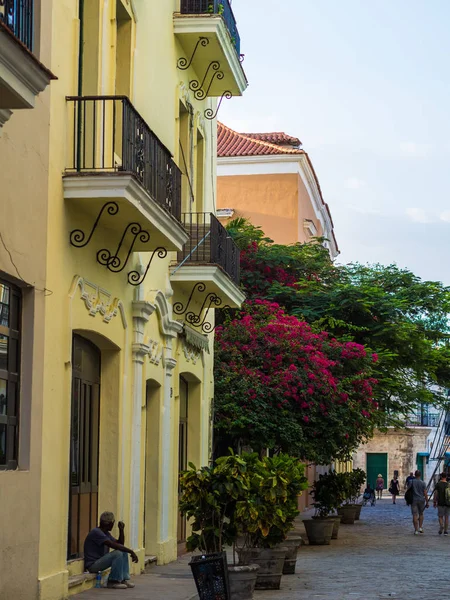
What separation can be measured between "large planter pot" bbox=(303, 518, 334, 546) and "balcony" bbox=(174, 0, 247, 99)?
8807mm

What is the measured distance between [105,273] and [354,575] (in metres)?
6.11

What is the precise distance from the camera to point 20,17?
9.52 m

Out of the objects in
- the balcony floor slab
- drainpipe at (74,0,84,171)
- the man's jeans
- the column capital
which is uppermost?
drainpipe at (74,0,84,171)

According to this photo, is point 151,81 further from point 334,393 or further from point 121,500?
point 334,393

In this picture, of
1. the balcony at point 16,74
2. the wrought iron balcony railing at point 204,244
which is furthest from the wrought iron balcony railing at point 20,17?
the wrought iron balcony railing at point 204,244

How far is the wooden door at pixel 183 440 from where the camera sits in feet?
67.4

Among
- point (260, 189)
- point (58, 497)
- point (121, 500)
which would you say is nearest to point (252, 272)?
point (260, 189)

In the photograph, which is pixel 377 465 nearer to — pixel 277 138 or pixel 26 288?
pixel 277 138

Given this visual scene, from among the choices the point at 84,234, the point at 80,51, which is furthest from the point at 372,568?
the point at 80,51

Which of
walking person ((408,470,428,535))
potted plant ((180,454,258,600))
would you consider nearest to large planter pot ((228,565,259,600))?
potted plant ((180,454,258,600))

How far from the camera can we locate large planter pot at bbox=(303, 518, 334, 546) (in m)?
23.6

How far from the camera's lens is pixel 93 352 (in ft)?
48.2

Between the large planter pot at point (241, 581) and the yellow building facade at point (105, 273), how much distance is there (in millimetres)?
1750

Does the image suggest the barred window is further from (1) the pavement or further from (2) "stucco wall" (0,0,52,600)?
(1) the pavement
